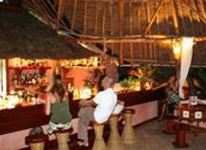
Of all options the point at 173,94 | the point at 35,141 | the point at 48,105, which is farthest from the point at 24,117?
the point at 173,94

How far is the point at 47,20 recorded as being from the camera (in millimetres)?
9133

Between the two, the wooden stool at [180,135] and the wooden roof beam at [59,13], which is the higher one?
the wooden roof beam at [59,13]

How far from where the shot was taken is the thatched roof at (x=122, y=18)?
895 cm

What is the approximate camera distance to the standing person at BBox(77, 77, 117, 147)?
6.88 meters

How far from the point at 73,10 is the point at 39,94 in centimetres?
246

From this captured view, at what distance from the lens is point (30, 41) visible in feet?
27.1

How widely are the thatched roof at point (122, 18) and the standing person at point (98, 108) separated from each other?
2.06 m

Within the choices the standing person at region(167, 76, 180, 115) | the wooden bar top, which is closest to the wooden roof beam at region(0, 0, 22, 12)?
the wooden bar top

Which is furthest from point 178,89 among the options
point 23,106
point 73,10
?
point 23,106

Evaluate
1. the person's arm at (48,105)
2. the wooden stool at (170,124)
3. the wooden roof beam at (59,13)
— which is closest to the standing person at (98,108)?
the person's arm at (48,105)

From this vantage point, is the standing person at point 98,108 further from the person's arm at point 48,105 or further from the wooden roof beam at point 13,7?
the wooden roof beam at point 13,7

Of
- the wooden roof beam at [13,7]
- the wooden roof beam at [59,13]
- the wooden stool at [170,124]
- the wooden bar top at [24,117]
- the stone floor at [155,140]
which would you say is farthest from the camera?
the wooden stool at [170,124]

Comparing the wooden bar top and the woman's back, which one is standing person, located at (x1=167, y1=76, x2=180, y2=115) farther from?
the woman's back

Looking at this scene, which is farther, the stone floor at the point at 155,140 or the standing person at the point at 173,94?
the standing person at the point at 173,94
